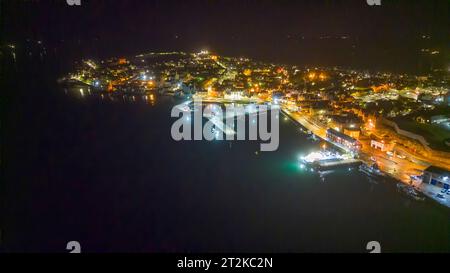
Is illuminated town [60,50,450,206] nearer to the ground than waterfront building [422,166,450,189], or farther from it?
farther from it

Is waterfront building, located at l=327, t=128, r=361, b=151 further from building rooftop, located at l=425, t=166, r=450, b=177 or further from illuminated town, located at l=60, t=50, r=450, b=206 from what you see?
building rooftop, located at l=425, t=166, r=450, b=177

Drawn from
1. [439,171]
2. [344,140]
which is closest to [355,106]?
[344,140]

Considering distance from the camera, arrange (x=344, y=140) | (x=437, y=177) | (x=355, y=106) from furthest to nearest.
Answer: (x=355, y=106) → (x=344, y=140) → (x=437, y=177)

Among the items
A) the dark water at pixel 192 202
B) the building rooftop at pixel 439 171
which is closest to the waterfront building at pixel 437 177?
the building rooftop at pixel 439 171

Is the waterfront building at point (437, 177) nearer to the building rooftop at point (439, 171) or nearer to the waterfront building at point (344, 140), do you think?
the building rooftop at point (439, 171)

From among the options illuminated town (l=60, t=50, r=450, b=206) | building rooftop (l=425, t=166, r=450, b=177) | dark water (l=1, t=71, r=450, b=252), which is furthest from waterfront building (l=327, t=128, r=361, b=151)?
building rooftop (l=425, t=166, r=450, b=177)

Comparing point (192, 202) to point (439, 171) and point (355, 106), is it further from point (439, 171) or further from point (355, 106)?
point (355, 106)

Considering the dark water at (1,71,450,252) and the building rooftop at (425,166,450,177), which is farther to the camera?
the building rooftop at (425,166,450,177)
